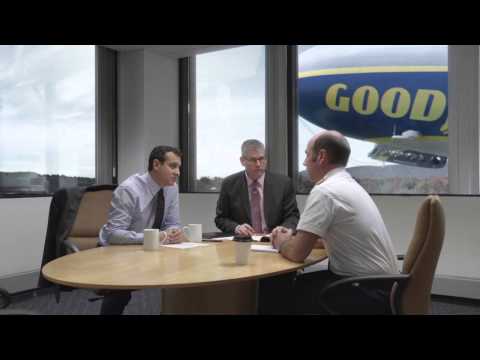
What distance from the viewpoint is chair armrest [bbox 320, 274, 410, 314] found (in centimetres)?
181

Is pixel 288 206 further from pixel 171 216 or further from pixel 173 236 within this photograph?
pixel 173 236

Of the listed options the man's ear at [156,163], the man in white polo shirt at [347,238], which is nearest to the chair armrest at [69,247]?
the man's ear at [156,163]

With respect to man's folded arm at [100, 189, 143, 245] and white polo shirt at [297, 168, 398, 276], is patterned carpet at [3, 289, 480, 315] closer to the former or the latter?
man's folded arm at [100, 189, 143, 245]

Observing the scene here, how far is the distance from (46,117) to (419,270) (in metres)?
4.13

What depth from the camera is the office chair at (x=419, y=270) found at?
174 centimetres

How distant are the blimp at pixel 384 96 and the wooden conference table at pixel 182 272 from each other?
7.98ft

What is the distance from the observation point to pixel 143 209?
277 cm

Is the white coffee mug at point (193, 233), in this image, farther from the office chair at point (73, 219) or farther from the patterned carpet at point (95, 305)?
the patterned carpet at point (95, 305)

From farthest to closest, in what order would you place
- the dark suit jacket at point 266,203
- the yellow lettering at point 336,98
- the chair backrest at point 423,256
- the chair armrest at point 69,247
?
the yellow lettering at point 336,98 < the dark suit jacket at point 266,203 < the chair armrest at point 69,247 < the chair backrest at point 423,256

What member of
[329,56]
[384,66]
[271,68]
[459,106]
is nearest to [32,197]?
[271,68]

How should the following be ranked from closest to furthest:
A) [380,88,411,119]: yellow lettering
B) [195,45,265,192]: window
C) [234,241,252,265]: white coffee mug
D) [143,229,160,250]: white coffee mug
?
[234,241,252,265]: white coffee mug → [143,229,160,250]: white coffee mug → [380,88,411,119]: yellow lettering → [195,45,265,192]: window

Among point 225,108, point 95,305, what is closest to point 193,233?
point 95,305

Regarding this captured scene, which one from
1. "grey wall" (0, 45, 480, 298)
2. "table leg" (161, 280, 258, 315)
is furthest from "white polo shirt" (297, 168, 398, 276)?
"grey wall" (0, 45, 480, 298)
